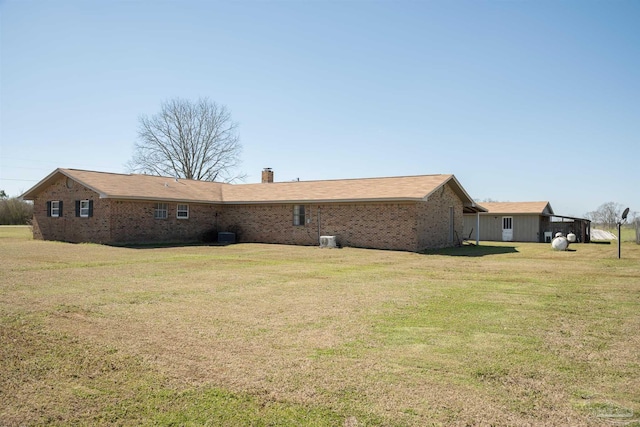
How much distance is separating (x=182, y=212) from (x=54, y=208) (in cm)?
751

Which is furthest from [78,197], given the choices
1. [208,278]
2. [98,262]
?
[208,278]

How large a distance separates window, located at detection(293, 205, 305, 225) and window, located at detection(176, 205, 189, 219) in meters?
6.67

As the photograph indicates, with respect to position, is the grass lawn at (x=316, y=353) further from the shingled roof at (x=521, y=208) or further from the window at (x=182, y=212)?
the shingled roof at (x=521, y=208)

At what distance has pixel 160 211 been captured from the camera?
91.4ft

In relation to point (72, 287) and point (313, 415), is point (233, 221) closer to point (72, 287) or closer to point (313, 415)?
point (72, 287)

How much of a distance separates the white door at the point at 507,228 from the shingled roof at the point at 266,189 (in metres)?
8.33

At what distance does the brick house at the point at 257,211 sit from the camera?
24.6 meters

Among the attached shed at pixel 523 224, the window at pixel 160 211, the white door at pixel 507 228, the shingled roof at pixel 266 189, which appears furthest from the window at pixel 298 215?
the white door at pixel 507 228

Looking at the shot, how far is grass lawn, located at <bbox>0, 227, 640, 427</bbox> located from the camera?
4492 mm

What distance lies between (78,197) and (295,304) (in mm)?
22159

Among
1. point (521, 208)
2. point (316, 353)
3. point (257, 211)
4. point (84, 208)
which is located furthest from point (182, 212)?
point (521, 208)

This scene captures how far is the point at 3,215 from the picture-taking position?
52.5 m

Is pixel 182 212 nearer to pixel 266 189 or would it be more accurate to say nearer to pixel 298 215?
pixel 266 189

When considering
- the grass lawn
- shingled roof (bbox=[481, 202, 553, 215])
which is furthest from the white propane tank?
the grass lawn
